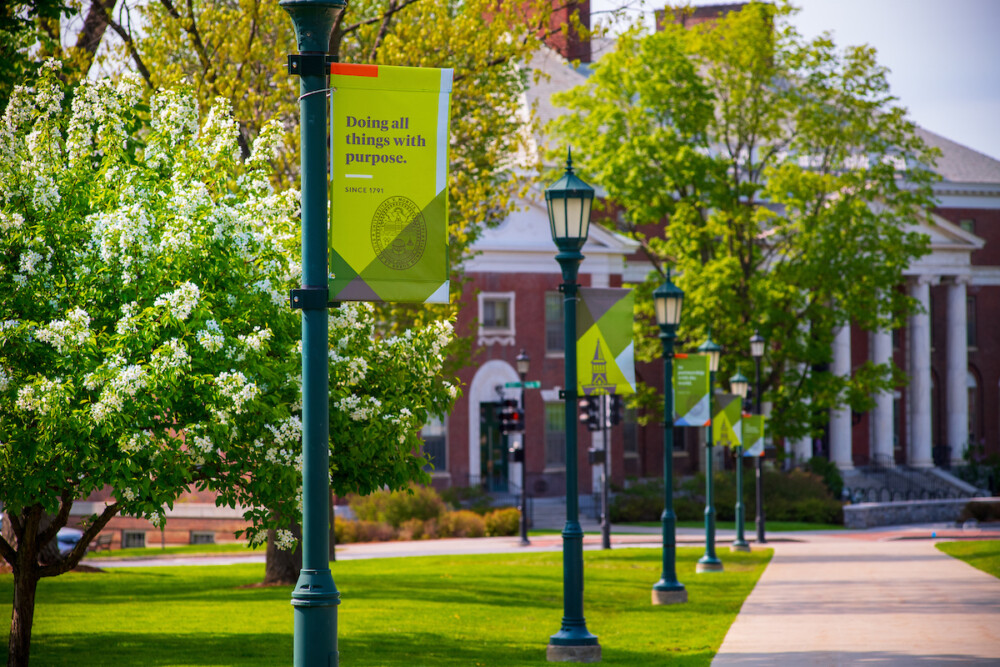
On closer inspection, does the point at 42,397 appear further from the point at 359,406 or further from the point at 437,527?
the point at 437,527

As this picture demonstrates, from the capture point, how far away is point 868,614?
55.8 ft

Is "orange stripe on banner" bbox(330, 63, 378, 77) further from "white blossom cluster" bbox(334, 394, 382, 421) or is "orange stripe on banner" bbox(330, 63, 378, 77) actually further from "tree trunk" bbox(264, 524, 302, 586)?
"tree trunk" bbox(264, 524, 302, 586)

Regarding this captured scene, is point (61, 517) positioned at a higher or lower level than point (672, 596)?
higher

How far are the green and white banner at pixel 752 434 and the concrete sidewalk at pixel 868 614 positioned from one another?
2625 mm

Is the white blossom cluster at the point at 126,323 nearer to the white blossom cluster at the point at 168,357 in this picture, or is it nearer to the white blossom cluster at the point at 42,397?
the white blossom cluster at the point at 168,357

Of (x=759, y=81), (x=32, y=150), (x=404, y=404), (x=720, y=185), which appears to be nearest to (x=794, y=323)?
(x=720, y=185)

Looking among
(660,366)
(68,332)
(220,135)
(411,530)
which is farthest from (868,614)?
(660,366)

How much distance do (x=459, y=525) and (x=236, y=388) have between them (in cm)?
2822

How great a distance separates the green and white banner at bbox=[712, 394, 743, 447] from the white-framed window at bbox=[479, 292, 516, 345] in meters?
24.1

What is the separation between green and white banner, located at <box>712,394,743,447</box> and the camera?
2522cm

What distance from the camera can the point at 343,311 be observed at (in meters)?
13.1

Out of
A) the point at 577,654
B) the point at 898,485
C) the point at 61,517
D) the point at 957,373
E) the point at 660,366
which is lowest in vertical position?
the point at 898,485

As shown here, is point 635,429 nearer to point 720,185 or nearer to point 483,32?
point 720,185

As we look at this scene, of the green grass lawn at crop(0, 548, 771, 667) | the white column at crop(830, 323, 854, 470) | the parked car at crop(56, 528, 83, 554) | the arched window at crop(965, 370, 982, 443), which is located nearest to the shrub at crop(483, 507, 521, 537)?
the green grass lawn at crop(0, 548, 771, 667)
